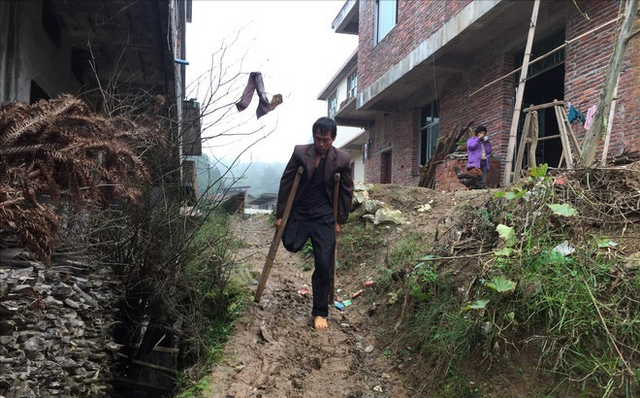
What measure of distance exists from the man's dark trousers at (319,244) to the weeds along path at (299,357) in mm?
298

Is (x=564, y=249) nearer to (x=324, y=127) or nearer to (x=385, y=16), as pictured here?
(x=324, y=127)

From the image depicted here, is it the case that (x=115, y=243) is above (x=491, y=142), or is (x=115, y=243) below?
below

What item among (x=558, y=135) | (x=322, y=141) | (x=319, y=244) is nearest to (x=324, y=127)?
(x=322, y=141)

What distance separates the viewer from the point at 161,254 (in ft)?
13.9

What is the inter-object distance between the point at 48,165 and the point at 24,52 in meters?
3.85

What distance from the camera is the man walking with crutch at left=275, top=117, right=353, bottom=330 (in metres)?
4.01

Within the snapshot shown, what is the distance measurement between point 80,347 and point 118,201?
1313mm

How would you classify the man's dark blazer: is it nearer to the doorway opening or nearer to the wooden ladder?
the wooden ladder

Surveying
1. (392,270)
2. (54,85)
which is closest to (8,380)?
(392,270)

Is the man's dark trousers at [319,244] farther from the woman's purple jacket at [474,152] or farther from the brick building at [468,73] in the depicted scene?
the woman's purple jacket at [474,152]

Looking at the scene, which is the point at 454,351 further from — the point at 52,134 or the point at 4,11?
the point at 4,11

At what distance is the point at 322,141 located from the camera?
4020mm

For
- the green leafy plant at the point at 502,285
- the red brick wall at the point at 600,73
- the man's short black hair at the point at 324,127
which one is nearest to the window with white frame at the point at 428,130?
the red brick wall at the point at 600,73

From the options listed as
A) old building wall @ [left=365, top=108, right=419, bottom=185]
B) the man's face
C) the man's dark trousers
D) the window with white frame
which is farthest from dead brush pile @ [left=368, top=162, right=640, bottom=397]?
old building wall @ [left=365, top=108, right=419, bottom=185]
